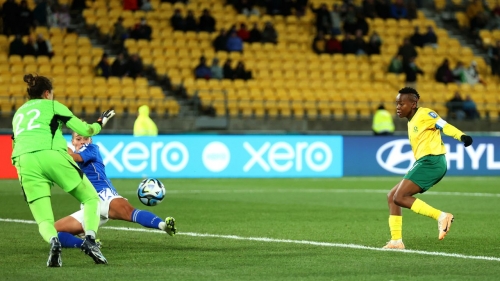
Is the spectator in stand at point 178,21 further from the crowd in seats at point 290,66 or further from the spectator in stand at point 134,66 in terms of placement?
the spectator in stand at point 134,66

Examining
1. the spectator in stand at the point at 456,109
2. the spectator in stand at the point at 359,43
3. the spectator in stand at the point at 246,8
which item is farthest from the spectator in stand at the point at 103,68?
the spectator in stand at the point at 456,109

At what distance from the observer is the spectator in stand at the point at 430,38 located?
32.5 m

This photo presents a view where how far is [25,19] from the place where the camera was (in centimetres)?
2745

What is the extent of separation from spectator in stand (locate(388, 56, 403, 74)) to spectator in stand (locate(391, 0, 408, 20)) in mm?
3169

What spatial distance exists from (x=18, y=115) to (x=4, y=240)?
9.30 ft

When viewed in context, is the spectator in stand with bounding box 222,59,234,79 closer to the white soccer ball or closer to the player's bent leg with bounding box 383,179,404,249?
the white soccer ball

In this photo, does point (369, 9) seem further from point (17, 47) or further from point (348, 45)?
point (17, 47)

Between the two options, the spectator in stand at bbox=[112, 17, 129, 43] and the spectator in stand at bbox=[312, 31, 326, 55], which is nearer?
the spectator in stand at bbox=[112, 17, 129, 43]

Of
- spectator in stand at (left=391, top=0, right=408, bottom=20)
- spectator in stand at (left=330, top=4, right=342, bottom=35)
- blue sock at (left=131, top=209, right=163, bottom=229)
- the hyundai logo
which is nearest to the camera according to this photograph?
blue sock at (left=131, top=209, right=163, bottom=229)

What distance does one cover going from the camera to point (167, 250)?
10.2 metres

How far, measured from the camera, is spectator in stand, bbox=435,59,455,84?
1228 inches

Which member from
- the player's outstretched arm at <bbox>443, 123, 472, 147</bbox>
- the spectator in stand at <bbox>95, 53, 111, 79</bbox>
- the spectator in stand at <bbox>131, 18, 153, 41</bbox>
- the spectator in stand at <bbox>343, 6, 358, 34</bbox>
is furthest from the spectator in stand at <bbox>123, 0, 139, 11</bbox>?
the player's outstretched arm at <bbox>443, 123, 472, 147</bbox>

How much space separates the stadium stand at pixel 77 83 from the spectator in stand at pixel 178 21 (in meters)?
2.69

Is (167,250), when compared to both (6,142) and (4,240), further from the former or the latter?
(6,142)
